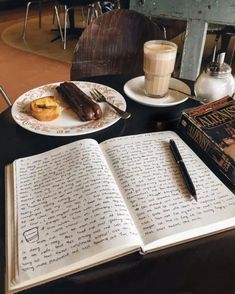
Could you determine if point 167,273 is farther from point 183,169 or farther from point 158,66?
point 158,66

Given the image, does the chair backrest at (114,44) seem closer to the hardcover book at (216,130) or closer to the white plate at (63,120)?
the white plate at (63,120)

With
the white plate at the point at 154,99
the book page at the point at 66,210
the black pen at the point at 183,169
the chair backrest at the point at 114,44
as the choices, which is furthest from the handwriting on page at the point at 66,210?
the chair backrest at the point at 114,44

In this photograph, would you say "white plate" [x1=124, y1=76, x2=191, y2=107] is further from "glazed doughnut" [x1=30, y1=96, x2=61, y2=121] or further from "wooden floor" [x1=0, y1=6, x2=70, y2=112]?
"wooden floor" [x1=0, y1=6, x2=70, y2=112]

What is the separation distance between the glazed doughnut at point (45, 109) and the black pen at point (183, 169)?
280 millimetres

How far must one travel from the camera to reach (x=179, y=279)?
390 millimetres

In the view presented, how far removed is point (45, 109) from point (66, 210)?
0.31 metres

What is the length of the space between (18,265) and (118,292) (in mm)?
132

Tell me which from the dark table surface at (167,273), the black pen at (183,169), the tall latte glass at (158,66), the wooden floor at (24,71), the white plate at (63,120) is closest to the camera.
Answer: the dark table surface at (167,273)

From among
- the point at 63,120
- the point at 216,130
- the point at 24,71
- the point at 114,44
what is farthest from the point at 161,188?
the point at 24,71

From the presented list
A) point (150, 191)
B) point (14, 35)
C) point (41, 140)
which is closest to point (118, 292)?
point (150, 191)

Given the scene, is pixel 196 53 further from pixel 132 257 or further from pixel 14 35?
pixel 14 35

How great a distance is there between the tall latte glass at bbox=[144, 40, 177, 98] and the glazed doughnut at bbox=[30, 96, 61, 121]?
254mm

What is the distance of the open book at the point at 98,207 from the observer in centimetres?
39

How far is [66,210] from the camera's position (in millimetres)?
457
